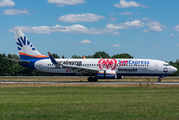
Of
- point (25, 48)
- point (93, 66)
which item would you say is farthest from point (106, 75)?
point (25, 48)

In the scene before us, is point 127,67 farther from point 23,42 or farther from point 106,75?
point 23,42

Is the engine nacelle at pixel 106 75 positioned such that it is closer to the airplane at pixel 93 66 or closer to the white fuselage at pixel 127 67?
the airplane at pixel 93 66

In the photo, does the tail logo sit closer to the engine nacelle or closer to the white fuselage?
the white fuselage

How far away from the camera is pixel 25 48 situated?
45.8 metres

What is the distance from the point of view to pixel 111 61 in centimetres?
4316

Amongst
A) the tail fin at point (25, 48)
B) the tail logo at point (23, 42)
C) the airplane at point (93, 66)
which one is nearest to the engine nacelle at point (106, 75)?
the airplane at point (93, 66)

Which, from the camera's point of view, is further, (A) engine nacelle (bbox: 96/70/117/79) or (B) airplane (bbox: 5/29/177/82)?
(B) airplane (bbox: 5/29/177/82)

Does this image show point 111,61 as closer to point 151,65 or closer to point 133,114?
point 151,65

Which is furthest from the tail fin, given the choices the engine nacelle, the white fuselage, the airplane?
the engine nacelle

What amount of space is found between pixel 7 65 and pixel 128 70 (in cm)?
6703

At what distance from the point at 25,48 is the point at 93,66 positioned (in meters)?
12.7

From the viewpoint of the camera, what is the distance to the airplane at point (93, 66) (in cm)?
4203

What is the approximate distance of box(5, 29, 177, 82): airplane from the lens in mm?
42031

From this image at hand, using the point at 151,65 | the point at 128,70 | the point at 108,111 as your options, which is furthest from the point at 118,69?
the point at 108,111
